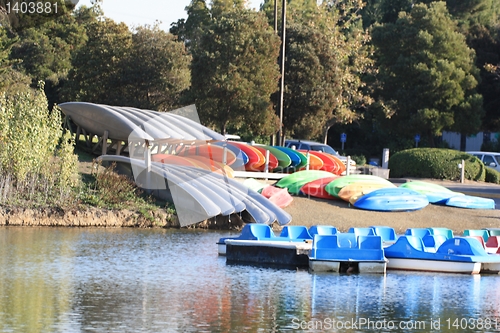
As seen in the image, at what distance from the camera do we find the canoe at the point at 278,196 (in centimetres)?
2859

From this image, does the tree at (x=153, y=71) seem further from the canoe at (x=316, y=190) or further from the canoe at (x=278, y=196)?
the canoe at (x=278, y=196)

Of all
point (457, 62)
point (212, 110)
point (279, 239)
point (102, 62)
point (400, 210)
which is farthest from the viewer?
point (457, 62)

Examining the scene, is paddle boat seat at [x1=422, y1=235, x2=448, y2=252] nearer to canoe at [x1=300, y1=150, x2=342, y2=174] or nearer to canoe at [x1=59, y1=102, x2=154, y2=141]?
canoe at [x1=59, y1=102, x2=154, y2=141]

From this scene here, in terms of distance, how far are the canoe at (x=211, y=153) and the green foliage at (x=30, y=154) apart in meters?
6.79

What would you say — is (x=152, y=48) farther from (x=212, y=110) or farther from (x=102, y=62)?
(x=212, y=110)

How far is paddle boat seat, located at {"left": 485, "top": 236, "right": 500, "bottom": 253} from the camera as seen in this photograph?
22225mm

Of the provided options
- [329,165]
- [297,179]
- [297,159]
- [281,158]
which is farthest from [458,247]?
[329,165]

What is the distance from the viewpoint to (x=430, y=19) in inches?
2254

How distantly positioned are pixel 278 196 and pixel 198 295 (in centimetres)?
1280

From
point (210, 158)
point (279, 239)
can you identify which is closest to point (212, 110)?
point (210, 158)

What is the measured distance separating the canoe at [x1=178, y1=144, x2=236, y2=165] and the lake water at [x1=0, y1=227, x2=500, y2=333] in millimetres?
9470

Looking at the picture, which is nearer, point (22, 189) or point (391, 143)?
point (22, 189)

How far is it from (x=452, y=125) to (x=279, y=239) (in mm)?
37904

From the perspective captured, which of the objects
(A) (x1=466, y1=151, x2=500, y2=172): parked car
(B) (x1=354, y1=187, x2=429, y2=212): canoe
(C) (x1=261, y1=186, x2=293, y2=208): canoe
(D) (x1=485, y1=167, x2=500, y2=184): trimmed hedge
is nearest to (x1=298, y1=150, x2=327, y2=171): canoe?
(B) (x1=354, y1=187, x2=429, y2=212): canoe
